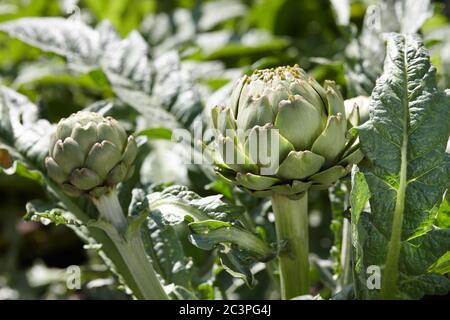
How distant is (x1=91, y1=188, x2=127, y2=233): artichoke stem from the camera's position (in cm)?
90

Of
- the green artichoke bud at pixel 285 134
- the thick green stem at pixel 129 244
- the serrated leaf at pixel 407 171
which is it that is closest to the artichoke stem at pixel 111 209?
the thick green stem at pixel 129 244

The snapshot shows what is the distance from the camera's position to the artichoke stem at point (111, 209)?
2.95 ft

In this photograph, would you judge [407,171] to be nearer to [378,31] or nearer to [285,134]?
[285,134]

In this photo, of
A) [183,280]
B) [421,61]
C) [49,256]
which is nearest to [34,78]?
[49,256]

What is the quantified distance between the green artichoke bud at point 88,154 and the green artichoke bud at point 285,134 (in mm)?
118

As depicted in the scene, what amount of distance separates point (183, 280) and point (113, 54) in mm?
524

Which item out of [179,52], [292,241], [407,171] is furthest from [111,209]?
[179,52]

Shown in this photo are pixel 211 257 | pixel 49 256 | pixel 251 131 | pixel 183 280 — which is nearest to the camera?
pixel 251 131

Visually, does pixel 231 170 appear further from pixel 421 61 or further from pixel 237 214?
pixel 421 61

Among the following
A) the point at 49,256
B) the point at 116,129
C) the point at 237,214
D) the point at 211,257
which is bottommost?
the point at 49,256

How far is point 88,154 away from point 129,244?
124 mm

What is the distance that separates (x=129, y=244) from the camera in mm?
901

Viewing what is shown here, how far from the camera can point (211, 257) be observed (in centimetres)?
132

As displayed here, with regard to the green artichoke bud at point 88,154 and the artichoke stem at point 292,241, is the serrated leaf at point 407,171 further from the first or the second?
the green artichoke bud at point 88,154
